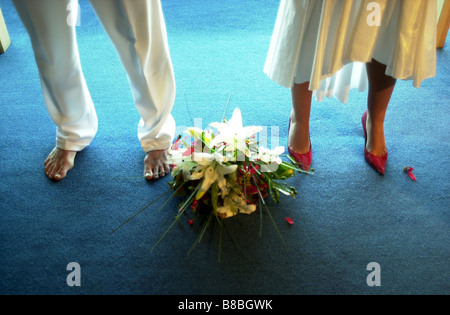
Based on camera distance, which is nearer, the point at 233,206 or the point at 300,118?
the point at 233,206

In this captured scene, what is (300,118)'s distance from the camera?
1.53 meters

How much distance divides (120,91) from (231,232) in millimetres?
1056

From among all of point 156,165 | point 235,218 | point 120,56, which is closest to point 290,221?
point 235,218

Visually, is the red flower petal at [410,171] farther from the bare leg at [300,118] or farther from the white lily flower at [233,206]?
the white lily flower at [233,206]

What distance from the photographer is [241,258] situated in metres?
1.25

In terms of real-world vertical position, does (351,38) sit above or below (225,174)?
above

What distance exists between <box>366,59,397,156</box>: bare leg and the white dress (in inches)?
3.5

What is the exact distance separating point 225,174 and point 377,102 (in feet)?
2.21

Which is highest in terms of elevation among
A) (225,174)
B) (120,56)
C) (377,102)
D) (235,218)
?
(120,56)

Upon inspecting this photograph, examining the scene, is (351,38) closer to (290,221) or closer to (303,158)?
(303,158)

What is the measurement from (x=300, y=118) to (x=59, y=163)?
954 mm

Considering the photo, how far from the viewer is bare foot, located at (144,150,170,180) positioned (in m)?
1.52

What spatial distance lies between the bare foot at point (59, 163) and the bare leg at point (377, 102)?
1190 mm
